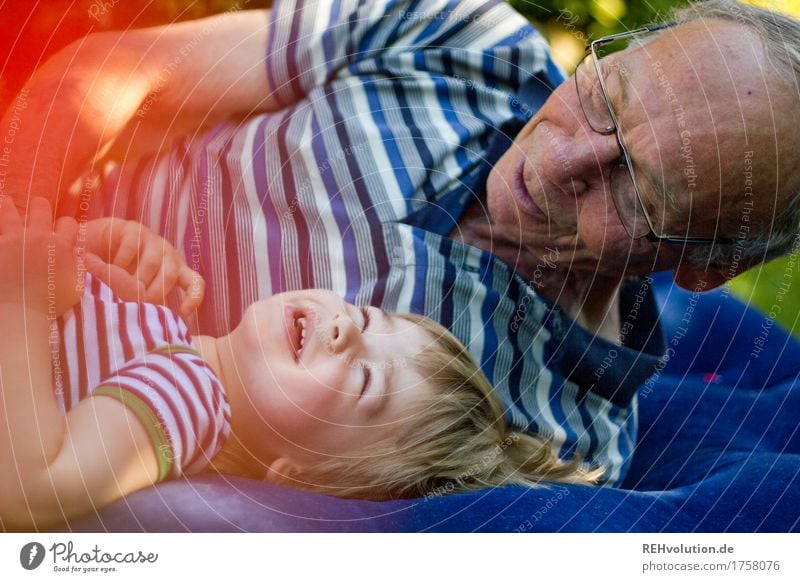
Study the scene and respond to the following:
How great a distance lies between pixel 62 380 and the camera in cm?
72

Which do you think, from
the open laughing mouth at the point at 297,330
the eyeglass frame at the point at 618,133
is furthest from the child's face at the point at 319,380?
the eyeglass frame at the point at 618,133

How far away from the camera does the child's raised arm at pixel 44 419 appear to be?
70 cm

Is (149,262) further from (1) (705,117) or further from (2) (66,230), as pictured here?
(1) (705,117)

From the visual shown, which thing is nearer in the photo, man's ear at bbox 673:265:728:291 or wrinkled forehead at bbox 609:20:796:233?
wrinkled forehead at bbox 609:20:796:233

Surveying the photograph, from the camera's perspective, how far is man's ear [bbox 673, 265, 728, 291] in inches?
31.7

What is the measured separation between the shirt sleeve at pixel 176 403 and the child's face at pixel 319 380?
0.08 ft

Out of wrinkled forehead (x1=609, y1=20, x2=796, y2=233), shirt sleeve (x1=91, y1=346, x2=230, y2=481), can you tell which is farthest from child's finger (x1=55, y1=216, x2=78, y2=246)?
wrinkled forehead (x1=609, y1=20, x2=796, y2=233)

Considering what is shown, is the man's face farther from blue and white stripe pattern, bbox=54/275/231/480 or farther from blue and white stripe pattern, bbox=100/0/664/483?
blue and white stripe pattern, bbox=54/275/231/480

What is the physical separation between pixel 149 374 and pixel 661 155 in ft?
Result: 1.46

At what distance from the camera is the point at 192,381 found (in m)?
0.73

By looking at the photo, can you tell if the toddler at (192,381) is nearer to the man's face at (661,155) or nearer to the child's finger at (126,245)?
the child's finger at (126,245)

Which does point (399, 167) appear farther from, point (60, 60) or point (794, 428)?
point (794, 428)

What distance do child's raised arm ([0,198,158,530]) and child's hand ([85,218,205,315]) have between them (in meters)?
0.02
